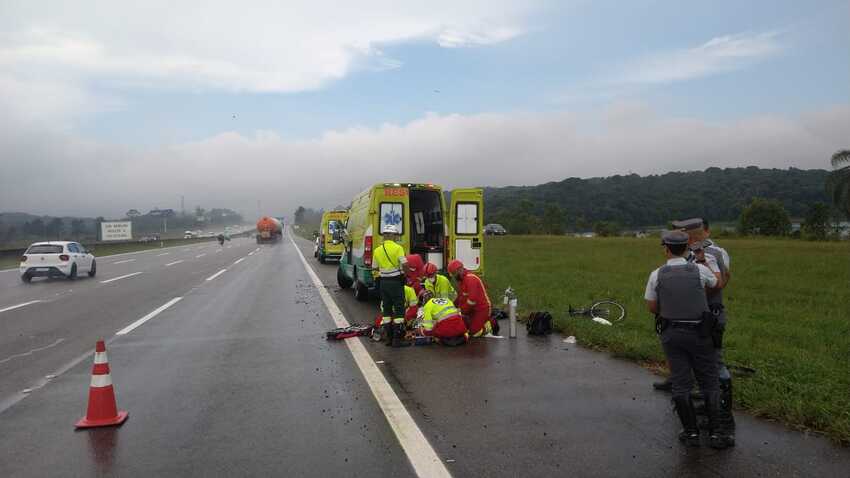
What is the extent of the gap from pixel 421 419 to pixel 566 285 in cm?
1211

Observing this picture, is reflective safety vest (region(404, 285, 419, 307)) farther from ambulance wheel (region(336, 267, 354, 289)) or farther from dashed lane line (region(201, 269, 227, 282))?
dashed lane line (region(201, 269, 227, 282))

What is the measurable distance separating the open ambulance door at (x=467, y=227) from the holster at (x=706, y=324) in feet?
27.3

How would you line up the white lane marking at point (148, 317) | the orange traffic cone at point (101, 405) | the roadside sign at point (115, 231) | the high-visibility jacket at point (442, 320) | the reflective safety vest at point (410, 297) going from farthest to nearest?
the roadside sign at point (115, 231)
the white lane marking at point (148, 317)
the reflective safety vest at point (410, 297)
the high-visibility jacket at point (442, 320)
the orange traffic cone at point (101, 405)

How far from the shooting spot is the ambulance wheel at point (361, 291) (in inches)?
559

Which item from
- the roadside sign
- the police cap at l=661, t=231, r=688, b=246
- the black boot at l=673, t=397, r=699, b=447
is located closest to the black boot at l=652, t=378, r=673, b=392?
the black boot at l=673, t=397, r=699, b=447

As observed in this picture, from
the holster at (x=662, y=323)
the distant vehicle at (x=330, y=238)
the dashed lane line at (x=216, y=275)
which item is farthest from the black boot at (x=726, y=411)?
the distant vehicle at (x=330, y=238)

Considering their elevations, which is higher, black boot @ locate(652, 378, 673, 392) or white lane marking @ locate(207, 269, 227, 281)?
black boot @ locate(652, 378, 673, 392)

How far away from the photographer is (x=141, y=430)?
5.16m

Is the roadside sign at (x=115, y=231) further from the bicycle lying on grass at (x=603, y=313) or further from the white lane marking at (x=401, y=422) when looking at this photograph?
the white lane marking at (x=401, y=422)

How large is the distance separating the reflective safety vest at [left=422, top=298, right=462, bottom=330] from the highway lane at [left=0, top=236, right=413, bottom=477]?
127 centimetres

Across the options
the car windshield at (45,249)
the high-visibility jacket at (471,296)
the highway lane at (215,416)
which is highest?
the car windshield at (45,249)

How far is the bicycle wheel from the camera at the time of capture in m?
11.0

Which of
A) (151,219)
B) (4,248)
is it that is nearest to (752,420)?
(4,248)

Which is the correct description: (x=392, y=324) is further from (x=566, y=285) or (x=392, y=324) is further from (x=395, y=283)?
(x=566, y=285)
